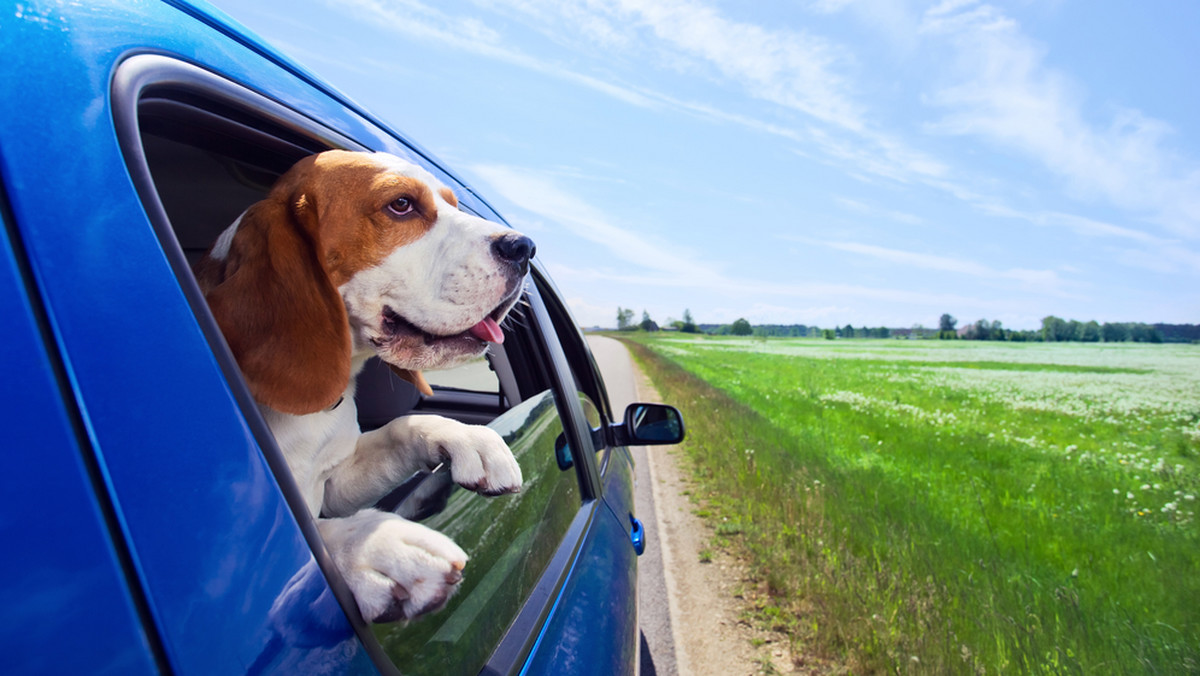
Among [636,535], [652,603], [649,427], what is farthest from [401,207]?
[652,603]

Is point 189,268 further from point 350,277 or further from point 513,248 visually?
point 513,248

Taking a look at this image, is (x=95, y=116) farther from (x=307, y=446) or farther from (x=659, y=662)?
(x=659, y=662)

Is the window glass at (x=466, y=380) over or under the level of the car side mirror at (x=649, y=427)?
over

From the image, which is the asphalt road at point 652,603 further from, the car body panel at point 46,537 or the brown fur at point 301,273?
the car body panel at point 46,537

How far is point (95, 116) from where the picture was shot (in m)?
0.71

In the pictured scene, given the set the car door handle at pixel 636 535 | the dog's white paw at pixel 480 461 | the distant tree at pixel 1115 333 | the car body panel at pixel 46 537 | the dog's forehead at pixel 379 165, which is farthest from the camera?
the distant tree at pixel 1115 333

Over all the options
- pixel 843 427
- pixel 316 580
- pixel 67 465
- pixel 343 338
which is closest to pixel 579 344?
pixel 343 338

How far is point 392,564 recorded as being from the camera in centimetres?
91

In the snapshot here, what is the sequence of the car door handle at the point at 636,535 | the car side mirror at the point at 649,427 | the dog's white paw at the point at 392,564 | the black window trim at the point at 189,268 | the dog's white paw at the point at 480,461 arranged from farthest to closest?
the car side mirror at the point at 649,427 < the car door handle at the point at 636,535 < the dog's white paw at the point at 480,461 < the dog's white paw at the point at 392,564 < the black window trim at the point at 189,268

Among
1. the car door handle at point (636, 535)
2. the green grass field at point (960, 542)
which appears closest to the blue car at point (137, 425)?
the car door handle at point (636, 535)

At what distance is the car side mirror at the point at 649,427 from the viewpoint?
316cm

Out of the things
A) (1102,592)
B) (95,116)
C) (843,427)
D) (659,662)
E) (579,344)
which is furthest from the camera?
(843,427)

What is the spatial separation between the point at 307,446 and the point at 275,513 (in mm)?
493

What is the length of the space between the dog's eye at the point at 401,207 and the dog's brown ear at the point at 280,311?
0.29 metres
